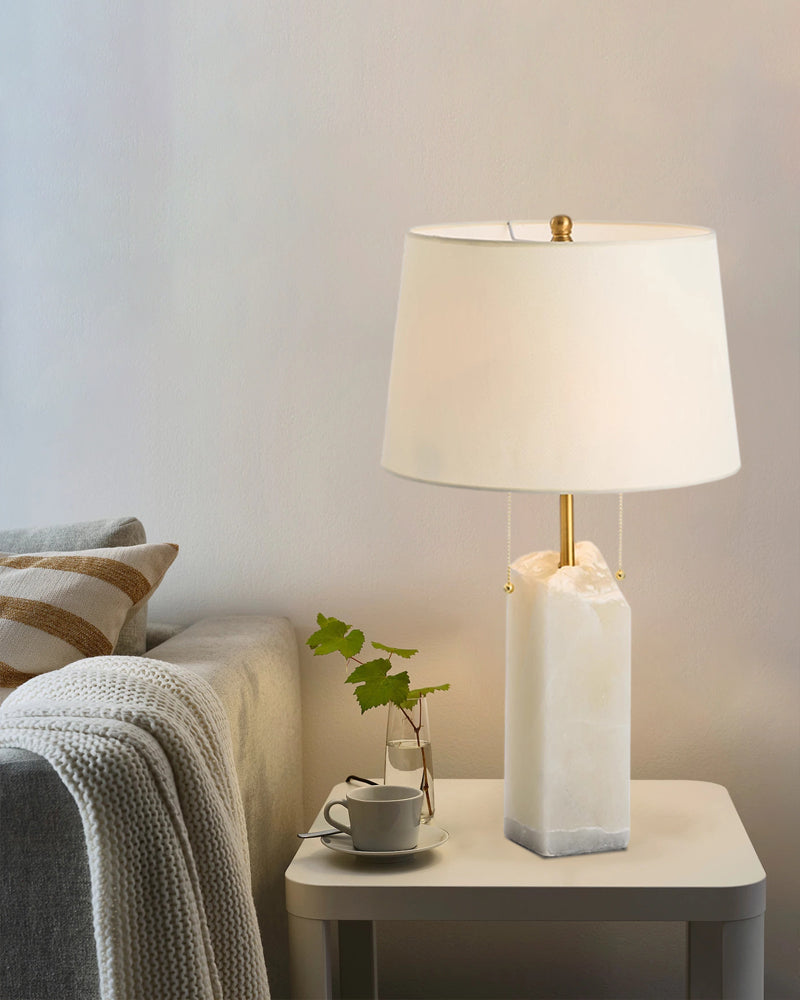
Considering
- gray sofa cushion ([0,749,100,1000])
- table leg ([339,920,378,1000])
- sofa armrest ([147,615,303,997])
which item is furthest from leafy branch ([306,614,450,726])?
gray sofa cushion ([0,749,100,1000])

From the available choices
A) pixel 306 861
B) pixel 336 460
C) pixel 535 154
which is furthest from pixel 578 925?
pixel 535 154

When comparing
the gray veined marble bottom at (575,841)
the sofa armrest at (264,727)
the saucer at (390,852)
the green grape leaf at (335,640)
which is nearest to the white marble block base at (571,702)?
the gray veined marble bottom at (575,841)

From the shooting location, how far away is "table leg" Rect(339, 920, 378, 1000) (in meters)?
1.62

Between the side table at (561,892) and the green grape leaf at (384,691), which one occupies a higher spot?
the green grape leaf at (384,691)

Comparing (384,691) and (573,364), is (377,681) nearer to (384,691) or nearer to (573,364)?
(384,691)

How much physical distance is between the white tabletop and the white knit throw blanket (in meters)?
0.17

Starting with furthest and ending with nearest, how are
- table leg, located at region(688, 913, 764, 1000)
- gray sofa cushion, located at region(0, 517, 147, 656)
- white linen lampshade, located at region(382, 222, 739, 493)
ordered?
1. gray sofa cushion, located at region(0, 517, 147, 656)
2. table leg, located at region(688, 913, 764, 1000)
3. white linen lampshade, located at region(382, 222, 739, 493)

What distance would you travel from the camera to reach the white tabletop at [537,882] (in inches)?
50.4

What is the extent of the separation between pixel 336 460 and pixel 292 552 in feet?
0.51

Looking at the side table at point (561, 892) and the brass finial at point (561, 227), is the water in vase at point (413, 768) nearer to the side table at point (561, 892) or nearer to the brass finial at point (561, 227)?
the side table at point (561, 892)

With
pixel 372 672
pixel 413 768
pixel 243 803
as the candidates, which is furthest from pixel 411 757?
pixel 243 803

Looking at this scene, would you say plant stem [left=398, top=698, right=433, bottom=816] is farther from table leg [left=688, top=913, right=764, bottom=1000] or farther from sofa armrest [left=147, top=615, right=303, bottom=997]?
table leg [left=688, top=913, right=764, bottom=1000]

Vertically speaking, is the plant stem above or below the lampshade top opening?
below

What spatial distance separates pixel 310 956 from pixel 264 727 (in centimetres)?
32
